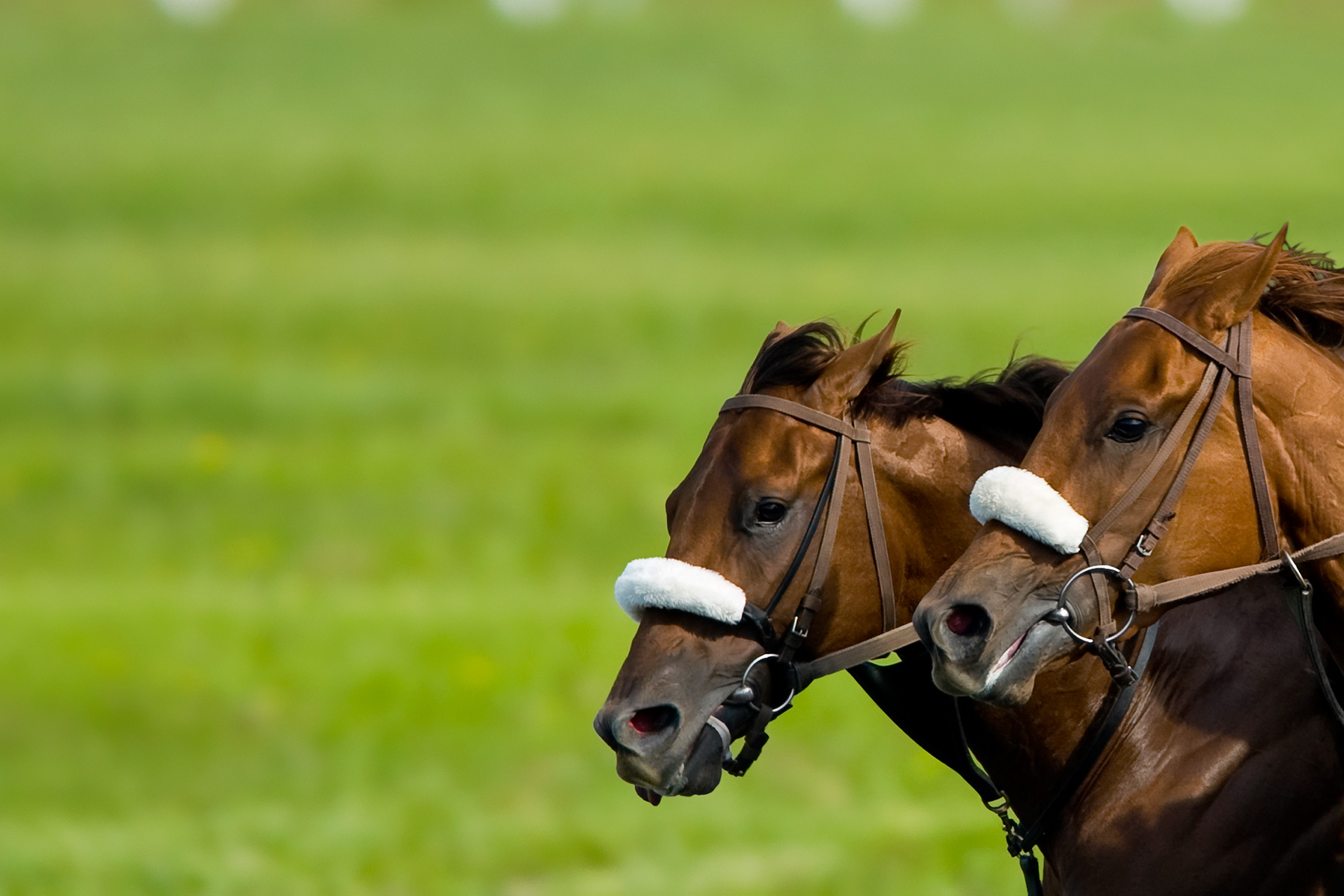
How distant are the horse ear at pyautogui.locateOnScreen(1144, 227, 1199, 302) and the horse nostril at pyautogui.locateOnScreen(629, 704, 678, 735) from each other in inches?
57.4

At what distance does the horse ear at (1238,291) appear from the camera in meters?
3.72

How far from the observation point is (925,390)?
15.0 feet

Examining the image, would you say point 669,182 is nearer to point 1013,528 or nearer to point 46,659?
point 46,659

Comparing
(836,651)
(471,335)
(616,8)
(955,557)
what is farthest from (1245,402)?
(616,8)

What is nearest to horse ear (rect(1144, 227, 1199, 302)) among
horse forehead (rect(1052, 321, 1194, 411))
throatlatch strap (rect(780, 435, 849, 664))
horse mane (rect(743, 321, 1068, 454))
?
horse forehead (rect(1052, 321, 1194, 411))

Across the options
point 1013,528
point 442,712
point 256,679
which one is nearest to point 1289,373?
point 1013,528

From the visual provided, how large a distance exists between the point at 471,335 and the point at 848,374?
10.9 m

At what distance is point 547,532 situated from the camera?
38.7ft

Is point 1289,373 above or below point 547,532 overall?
below

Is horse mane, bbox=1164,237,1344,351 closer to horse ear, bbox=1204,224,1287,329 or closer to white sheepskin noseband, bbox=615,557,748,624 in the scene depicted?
horse ear, bbox=1204,224,1287,329

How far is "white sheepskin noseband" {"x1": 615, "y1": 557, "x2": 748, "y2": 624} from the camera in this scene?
411cm

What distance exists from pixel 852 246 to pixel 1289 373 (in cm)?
1323

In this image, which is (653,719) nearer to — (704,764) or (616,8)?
(704,764)

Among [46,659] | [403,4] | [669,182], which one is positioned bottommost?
[46,659]
